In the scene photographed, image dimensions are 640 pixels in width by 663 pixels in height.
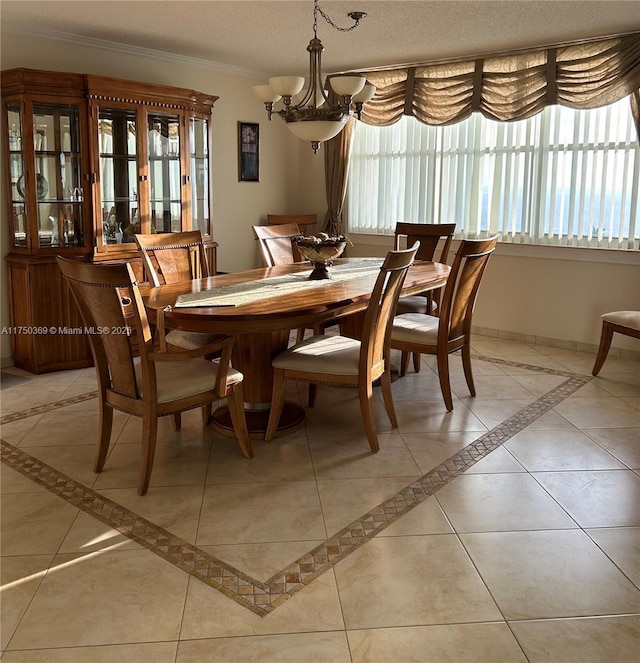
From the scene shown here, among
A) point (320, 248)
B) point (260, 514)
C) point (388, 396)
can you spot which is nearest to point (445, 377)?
point (388, 396)

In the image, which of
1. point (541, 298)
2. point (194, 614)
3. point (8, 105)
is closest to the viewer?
point (194, 614)

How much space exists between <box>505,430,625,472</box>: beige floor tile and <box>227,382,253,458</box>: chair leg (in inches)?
51.5

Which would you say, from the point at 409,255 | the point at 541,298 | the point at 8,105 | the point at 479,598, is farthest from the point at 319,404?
the point at 8,105

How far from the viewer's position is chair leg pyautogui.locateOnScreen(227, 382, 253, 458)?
10.3 ft

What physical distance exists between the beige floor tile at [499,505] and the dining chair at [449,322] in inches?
36.4

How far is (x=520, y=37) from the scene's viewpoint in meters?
4.84

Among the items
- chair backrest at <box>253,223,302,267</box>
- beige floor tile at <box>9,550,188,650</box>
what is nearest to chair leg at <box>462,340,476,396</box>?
chair backrest at <box>253,223,302,267</box>

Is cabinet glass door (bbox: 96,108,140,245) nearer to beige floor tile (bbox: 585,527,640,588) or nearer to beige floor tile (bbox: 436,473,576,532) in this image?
beige floor tile (bbox: 436,473,576,532)

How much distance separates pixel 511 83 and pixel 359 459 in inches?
138

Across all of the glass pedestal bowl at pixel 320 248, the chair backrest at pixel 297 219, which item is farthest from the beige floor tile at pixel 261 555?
the chair backrest at pixel 297 219

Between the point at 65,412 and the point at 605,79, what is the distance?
426 centimetres

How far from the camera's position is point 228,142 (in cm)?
621

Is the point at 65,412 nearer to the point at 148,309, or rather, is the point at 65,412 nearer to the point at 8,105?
the point at 148,309

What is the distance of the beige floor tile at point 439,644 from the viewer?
1891 mm
